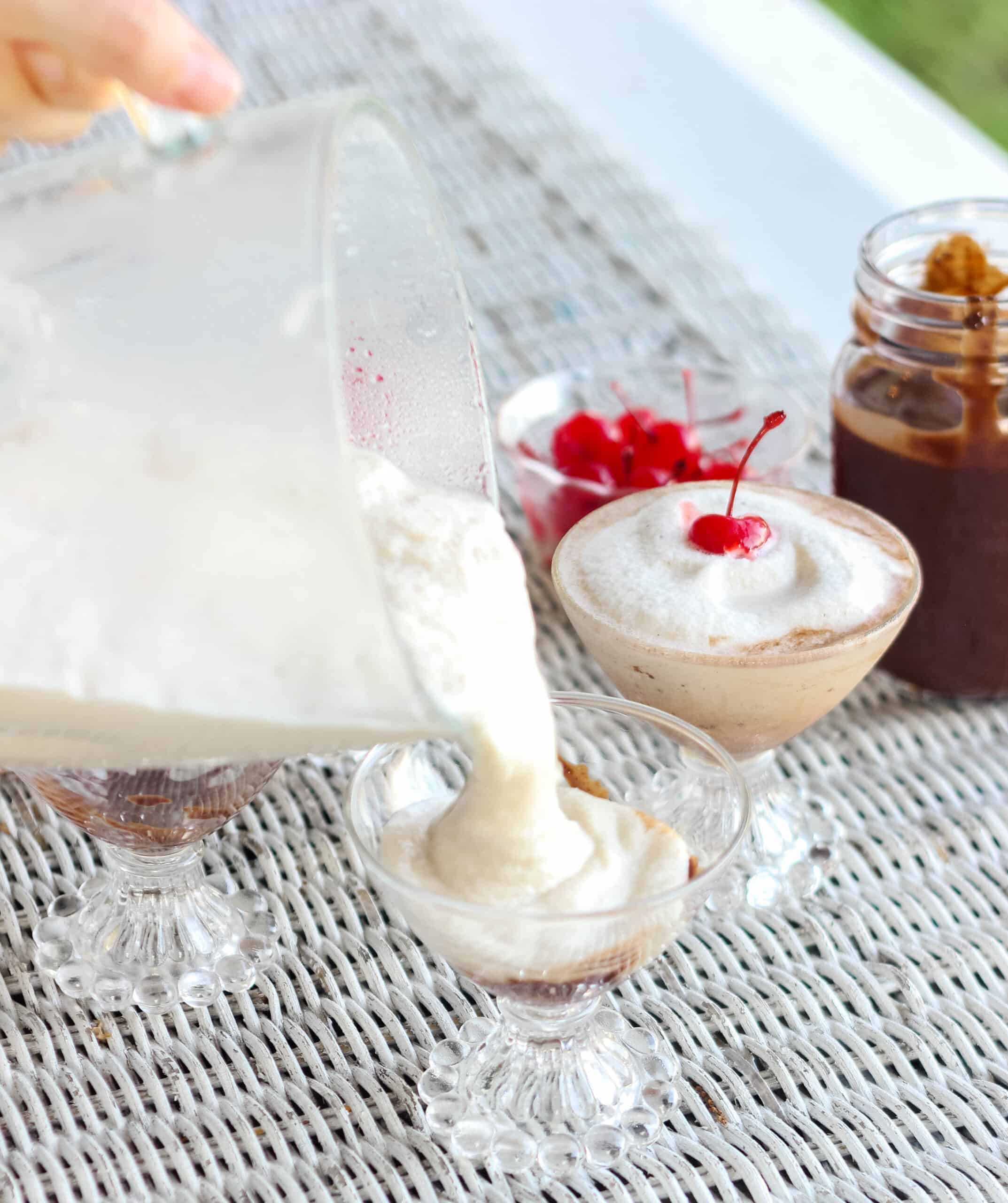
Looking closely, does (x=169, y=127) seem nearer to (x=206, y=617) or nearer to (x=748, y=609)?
(x=206, y=617)

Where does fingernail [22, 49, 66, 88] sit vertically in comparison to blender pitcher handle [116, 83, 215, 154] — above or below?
below

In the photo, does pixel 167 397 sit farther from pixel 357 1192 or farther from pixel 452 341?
pixel 357 1192

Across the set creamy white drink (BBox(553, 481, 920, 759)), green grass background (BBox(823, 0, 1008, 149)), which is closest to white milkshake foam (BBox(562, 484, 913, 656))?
creamy white drink (BBox(553, 481, 920, 759))

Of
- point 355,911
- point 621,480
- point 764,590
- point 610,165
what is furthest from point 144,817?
point 610,165

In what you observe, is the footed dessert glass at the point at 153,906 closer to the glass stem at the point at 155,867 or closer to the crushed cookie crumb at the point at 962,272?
the glass stem at the point at 155,867

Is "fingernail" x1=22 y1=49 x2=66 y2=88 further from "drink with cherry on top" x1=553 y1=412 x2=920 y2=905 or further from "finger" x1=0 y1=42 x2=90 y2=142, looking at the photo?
"drink with cherry on top" x1=553 y1=412 x2=920 y2=905
